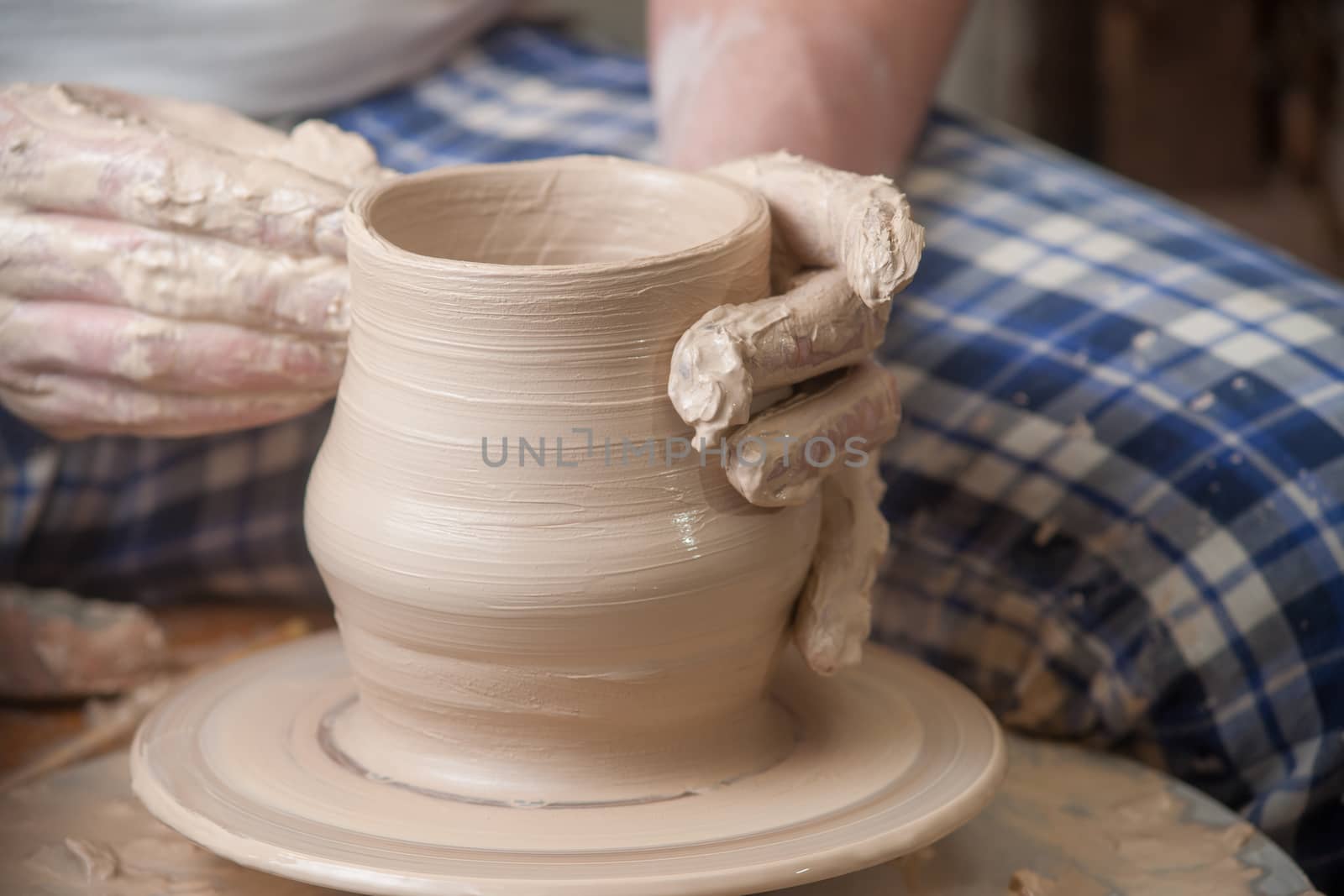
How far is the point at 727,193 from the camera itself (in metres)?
1.04

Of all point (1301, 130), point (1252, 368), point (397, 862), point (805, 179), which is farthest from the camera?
point (1301, 130)

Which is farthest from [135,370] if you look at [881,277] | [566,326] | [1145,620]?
[1145,620]

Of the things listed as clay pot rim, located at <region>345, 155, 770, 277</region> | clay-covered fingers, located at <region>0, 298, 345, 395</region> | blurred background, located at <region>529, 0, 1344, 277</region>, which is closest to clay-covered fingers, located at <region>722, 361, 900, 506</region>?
clay pot rim, located at <region>345, 155, 770, 277</region>

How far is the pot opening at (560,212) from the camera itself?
1064 mm

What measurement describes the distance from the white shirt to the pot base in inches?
30.9

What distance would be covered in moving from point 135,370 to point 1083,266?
3.06 ft

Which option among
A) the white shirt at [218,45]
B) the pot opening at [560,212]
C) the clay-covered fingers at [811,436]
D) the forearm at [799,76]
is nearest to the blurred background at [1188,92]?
the forearm at [799,76]

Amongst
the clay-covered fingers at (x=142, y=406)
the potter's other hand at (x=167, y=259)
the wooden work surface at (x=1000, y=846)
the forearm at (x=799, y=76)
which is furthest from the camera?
the forearm at (x=799, y=76)

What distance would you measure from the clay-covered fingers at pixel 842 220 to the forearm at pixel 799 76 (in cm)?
36

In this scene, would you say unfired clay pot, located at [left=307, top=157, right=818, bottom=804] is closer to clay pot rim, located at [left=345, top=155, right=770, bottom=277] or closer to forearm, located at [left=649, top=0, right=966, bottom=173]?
clay pot rim, located at [left=345, top=155, right=770, bottom=277]

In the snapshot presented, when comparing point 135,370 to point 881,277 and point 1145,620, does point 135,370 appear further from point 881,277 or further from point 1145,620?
point 1145,620

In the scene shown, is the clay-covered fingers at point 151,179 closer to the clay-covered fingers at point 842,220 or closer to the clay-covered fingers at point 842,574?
the clay-covered fingers at point 842,220

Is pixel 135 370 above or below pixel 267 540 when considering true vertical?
A: above

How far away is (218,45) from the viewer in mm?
1617
